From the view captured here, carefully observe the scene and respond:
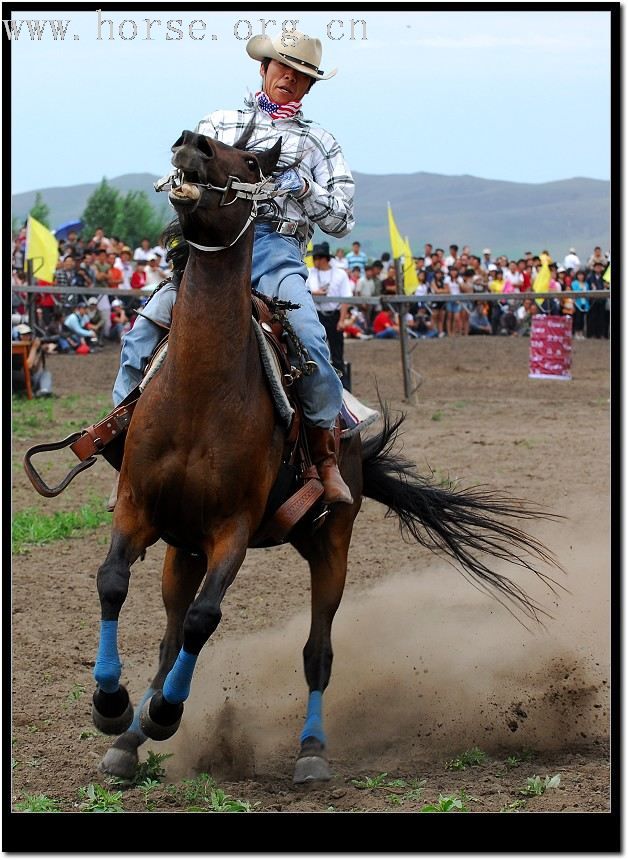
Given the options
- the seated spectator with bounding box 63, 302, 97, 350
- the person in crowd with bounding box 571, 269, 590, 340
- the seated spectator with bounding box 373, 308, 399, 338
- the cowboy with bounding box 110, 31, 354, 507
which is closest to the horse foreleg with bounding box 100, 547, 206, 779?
the cowboy with bounding box 110, 31, 354, 507

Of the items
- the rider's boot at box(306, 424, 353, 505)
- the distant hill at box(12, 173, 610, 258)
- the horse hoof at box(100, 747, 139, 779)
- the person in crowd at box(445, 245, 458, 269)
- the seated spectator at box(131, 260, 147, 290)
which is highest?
the distant hill at box(12, 173, 610, 258)

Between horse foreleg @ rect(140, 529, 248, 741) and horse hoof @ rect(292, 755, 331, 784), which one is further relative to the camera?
horse hoof @ rect(292, 755, 331, 784)

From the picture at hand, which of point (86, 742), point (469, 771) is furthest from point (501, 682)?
point (86, 742)

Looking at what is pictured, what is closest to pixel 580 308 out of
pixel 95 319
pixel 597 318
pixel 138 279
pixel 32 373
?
pixel 597 318

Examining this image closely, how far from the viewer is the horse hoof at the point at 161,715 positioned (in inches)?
179

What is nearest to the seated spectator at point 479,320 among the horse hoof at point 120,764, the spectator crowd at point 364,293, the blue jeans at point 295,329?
the spectator crowd at point 364,293

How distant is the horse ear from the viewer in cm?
441

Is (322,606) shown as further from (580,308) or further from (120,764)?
(580,308)

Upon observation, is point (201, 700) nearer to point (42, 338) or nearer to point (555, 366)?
point (42, 338)

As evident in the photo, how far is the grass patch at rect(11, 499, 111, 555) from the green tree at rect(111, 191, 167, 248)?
28783 millimetres

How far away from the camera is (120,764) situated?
4.89m

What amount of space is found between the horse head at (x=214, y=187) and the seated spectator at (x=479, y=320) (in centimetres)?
2039

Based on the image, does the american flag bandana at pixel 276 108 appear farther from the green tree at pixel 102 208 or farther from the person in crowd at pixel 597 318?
the green tree at pixel 102 208

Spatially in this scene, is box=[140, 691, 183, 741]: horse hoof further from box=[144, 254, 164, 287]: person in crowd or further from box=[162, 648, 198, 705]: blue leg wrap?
box=[144, 254, 164, 287]: person in crowd
